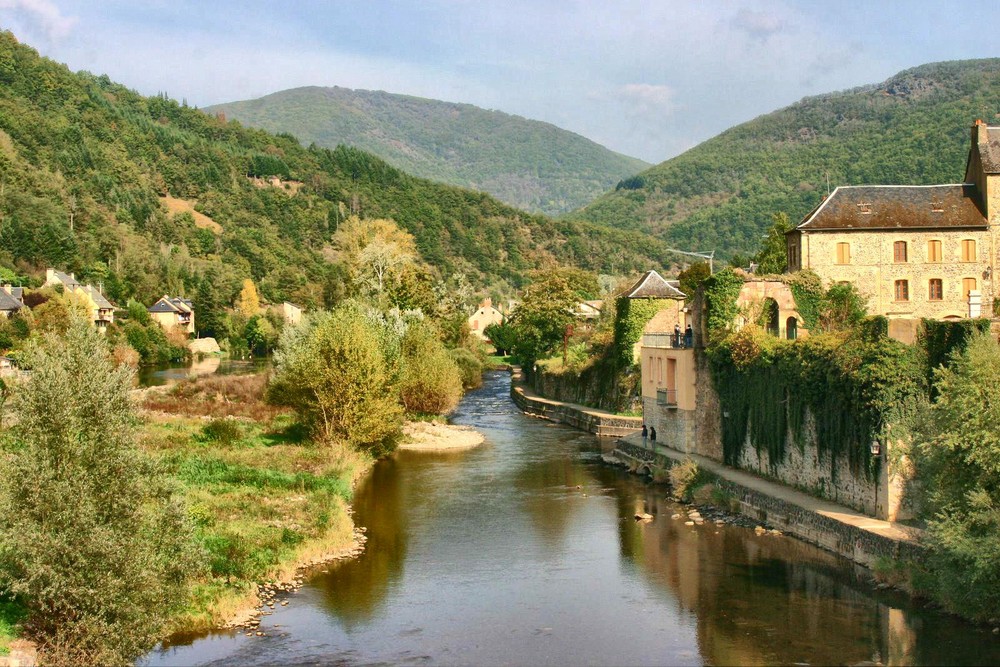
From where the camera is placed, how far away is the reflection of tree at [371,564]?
21422 millimetres

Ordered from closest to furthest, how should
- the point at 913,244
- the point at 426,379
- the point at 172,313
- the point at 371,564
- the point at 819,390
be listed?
1. the point at 371,564
2. the point at 819,390
3. the point at 913,244
4. the point at 426,379
5. the point at 172,313

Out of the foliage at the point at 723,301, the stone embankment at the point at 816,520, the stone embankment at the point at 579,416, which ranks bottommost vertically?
the stone embankment at the point at 816,520

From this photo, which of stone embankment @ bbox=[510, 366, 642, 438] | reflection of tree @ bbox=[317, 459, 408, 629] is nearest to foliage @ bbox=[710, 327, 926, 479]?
reflection of tree @ bbox=[317, 459, 408, 629]

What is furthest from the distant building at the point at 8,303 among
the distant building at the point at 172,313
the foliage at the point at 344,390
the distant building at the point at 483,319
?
the distant building at the point at 483,319

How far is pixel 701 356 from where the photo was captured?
119 feet

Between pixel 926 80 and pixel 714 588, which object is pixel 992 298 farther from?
pixel 926 80

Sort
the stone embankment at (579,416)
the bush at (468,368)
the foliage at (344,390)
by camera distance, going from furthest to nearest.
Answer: the bush at (468,368), the stone embankment at (579,416), the foliage at (344,390)

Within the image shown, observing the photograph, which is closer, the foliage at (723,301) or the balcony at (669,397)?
the foliage at (723,301)

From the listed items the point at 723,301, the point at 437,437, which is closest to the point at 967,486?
the point at 723,301

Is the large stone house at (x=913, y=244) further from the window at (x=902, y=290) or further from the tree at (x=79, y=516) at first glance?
the tree at (x=79, y=516)

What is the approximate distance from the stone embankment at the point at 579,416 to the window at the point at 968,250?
15.2 meters

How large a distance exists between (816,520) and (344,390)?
767 inches

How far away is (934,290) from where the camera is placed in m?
42.3

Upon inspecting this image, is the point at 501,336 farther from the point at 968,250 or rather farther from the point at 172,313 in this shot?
the point at 968,250
